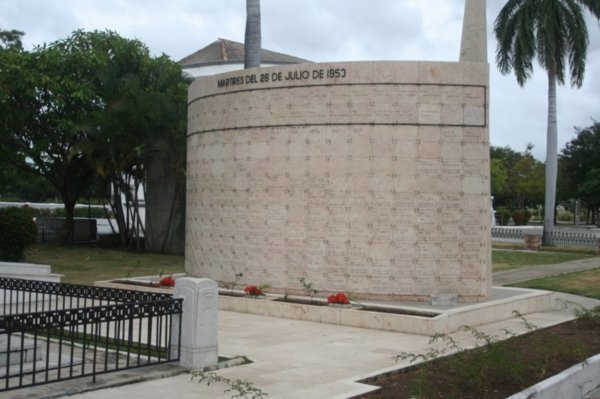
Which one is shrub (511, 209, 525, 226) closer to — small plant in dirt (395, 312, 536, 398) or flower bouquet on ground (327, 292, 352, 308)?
flower bouquet on ground (327, 292, 352, 308)

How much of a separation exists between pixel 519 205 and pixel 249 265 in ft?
230

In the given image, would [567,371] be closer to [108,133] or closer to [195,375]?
[195,375]

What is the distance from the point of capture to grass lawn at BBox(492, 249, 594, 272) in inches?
1057

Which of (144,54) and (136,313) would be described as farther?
(144,54)

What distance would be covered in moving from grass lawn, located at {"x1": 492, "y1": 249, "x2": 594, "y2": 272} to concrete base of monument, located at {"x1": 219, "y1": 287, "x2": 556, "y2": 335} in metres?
11.1

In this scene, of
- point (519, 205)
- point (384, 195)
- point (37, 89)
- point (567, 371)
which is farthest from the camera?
point (519, 205)

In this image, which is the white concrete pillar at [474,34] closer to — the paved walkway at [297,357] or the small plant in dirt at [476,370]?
the paved walkway at [297,357]

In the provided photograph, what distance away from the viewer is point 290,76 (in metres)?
15.3

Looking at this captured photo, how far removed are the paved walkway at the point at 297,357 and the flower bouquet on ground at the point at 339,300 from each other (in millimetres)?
644

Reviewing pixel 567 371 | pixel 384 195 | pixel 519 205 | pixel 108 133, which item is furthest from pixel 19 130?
pixel 519 205

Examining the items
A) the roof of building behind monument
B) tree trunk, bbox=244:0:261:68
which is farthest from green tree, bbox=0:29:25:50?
tree trunk, bbox=244:0:261:68

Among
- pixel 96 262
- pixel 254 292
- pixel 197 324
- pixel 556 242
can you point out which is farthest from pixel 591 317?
pixel 556 242

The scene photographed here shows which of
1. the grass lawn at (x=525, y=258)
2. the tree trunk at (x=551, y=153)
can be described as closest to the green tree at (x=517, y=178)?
the tree trunk at (x=551, y=153)

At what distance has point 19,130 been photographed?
1228 inches
